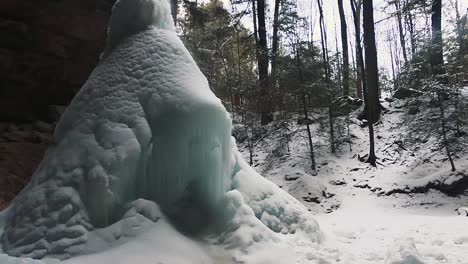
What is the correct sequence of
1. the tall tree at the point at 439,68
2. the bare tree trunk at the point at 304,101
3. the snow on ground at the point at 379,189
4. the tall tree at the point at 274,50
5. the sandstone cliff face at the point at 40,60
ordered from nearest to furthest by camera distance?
the snow on ground at the point at 379,189, the sandstone cliff face at the point at 40,60, the tall tree at the point at 439,68, the bare tree trunk at the point at 304,101, the tall tree at the point at 274,50

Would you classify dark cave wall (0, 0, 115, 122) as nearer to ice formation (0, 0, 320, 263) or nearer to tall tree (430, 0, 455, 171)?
ice formation (0, 0, 320, 263)

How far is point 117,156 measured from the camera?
3.69 meters

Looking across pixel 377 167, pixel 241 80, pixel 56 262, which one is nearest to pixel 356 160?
pixel 377 167

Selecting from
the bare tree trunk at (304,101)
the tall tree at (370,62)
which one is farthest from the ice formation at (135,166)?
the tall tree at (370,62)

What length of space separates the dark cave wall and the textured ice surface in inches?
203

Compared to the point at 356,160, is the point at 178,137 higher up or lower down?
higher up

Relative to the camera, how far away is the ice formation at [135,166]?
3404 mm

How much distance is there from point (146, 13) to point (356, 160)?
1078cm

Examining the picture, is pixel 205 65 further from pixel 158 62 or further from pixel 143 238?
pixel 143 238

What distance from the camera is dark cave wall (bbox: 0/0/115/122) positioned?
840 cm

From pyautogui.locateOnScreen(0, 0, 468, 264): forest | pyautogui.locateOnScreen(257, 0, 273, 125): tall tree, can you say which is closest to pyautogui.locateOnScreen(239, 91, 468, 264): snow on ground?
pyautogui.locateOnScreen(0, 0, 468, 264): forest

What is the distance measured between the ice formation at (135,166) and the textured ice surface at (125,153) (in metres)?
0.01

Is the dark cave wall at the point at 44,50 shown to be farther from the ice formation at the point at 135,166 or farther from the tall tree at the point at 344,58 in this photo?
the tall tree at the point at 344,58

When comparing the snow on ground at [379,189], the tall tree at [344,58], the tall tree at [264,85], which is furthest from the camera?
the tall tree at [344,58]
